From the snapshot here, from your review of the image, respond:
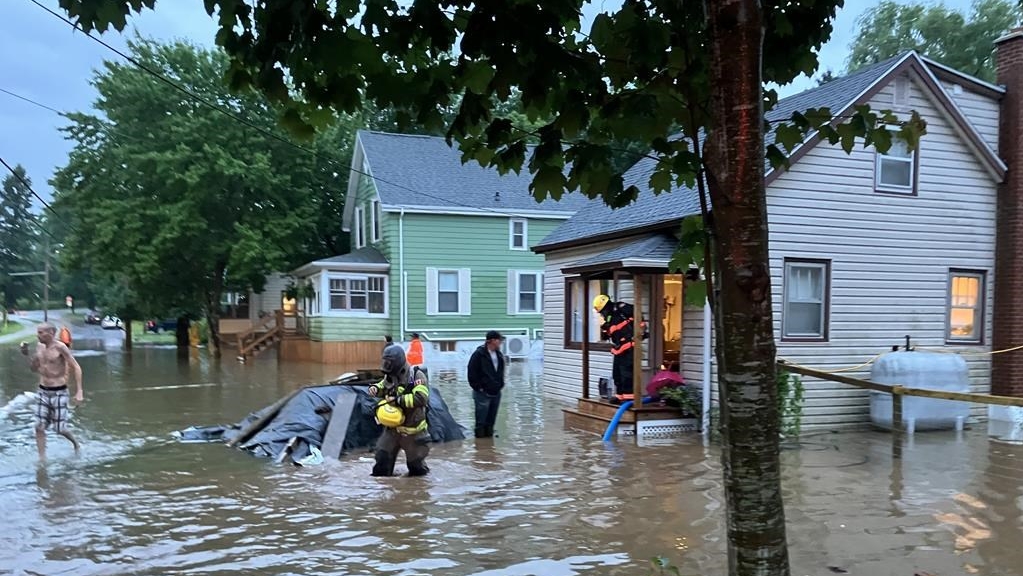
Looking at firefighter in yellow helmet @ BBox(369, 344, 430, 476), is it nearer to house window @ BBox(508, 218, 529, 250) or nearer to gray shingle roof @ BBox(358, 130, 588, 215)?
gray shingle roof @ BBox(358, 130, 588, 215)

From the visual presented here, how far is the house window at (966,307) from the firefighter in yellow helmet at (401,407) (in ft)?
33.5

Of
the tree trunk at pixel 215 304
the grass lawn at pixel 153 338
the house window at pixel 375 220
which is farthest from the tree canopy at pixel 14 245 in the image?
the house window at pixel 375 220

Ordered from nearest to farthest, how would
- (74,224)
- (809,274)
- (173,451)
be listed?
1. (173,451)
2. (809,274)
3. (74,224)

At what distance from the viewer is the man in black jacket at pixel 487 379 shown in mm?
11188

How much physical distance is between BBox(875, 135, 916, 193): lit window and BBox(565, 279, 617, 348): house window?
17.0ft

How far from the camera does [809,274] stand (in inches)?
495

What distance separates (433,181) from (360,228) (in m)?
4.55

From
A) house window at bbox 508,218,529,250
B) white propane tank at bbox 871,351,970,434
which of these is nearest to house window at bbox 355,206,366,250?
house window at bbox 508,218,529,250

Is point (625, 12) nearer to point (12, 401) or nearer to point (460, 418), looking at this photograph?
point (460, 418)

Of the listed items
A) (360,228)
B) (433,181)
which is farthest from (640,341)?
(360,228)

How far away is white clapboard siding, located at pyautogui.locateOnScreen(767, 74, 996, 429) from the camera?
483 inches

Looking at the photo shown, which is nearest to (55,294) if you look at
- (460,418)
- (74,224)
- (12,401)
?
(74,224)

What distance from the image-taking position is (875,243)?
12.8 metres

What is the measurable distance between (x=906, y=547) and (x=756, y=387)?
4.77m
